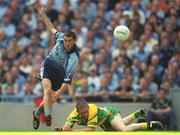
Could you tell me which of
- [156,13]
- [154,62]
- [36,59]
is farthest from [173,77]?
[36,59]

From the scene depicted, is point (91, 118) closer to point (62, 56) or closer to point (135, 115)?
point (135, 115)

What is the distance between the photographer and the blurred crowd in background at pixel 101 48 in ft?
74.3

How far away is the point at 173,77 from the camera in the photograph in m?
22.8

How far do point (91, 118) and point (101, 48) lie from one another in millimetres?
4044

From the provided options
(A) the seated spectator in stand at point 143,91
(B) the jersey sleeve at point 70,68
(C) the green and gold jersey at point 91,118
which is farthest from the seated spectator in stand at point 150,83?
(B) the jersey sleeve at point 70,68

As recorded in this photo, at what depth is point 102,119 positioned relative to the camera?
20188mm

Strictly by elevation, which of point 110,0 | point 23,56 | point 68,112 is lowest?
point 68,112

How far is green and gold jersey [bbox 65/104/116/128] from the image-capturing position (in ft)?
65.0

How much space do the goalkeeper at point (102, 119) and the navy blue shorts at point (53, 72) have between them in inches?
60.6

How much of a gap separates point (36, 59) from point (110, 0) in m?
3.19

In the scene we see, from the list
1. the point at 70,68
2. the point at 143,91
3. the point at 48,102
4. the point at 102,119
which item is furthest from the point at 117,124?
the point at 48,102

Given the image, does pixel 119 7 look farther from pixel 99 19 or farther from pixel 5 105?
pixel 5 105

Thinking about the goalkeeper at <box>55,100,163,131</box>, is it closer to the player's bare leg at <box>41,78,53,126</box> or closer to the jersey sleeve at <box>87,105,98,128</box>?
the jersey sleeve at <box>87,105,98,128</box>

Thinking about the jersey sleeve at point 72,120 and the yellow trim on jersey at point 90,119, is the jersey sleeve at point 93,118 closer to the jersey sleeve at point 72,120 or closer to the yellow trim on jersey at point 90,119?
the yellow trim on jersey at point 90,119
